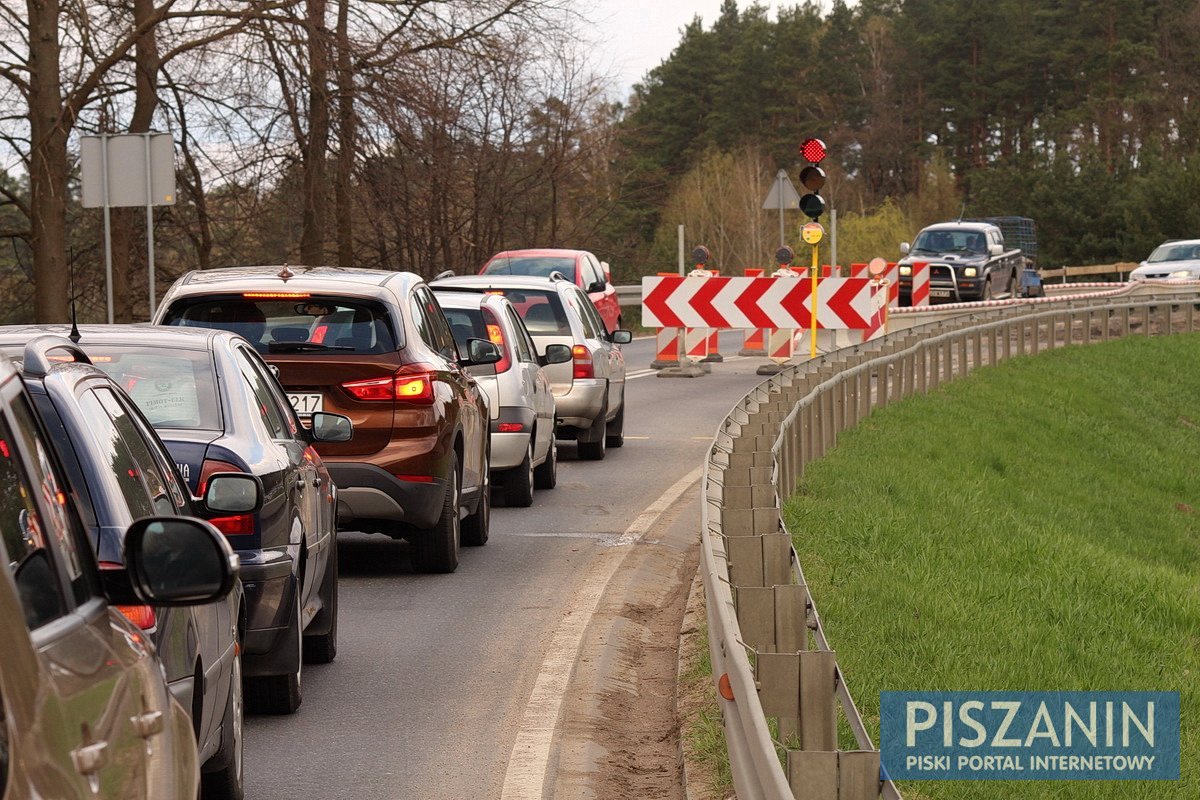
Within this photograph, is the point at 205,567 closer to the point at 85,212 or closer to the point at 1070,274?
the point at 85,212

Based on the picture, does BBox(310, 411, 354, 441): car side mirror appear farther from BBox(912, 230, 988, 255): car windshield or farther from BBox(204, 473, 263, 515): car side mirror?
BBox(912, 230, 988, 255): car windshield

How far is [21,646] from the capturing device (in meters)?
2.63

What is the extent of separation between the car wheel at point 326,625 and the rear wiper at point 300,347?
207 cm

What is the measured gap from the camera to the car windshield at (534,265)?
92.4ft

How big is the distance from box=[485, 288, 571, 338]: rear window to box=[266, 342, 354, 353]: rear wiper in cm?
700

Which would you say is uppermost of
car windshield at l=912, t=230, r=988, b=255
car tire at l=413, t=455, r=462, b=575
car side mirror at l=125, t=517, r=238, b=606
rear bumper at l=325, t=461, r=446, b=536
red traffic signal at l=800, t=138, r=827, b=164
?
red traffic signal at l=800, t=138, r=827, b=164

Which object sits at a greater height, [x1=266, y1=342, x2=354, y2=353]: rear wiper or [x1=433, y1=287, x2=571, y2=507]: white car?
[x1=266, y1=342, x2=354, y2=353]: rear wiper

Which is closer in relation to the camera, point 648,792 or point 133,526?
point 133,526

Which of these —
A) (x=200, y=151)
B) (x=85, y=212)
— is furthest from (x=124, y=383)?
(x=85, y=212)

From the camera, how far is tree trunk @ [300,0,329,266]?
83.1ft

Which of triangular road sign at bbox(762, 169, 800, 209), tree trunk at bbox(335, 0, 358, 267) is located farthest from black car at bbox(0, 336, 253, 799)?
triangular road sign at bbox(762, 169, 800, 209)

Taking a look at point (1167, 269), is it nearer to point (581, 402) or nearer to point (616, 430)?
point (616, 430)

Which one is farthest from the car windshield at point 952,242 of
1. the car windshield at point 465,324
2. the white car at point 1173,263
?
the car windshield at point 465,324

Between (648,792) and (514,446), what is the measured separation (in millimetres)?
7722
